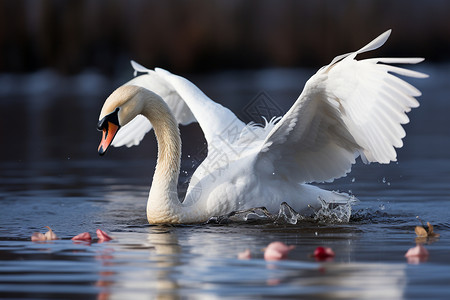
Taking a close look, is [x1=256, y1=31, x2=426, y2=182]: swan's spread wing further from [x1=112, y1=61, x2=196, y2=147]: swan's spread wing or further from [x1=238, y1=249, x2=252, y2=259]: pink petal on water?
[x1=112, y1=61, x2=196, y2=147]: swan's spread wing

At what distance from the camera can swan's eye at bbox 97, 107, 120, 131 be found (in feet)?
27.2

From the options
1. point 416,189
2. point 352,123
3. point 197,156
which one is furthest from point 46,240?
point 197,156

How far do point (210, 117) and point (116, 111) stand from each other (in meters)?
1.90

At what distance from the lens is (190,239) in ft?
25.6

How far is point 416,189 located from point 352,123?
279 cm

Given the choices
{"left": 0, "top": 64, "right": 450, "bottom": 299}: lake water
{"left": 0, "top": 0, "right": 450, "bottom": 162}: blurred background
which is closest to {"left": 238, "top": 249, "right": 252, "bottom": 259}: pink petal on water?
{"left": 0, "top": 64, "right": 450, "bottom": 299}: lake water

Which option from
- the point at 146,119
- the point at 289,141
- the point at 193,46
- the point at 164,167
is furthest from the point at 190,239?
the point at 193,46

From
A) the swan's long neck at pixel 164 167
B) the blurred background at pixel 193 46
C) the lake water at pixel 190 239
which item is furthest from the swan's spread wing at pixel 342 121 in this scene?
the blurred background at pixel 193 46

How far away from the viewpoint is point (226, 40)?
38.2 metres

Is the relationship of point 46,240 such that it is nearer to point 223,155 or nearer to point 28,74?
point 223,155

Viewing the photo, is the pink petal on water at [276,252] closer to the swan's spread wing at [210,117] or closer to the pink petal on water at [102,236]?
the pink petal on water at [102,236]

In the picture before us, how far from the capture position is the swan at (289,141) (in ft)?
26.2

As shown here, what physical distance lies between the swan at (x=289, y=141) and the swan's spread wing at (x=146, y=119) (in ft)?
5.25

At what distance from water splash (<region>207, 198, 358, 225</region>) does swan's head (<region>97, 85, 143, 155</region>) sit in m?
1.19
